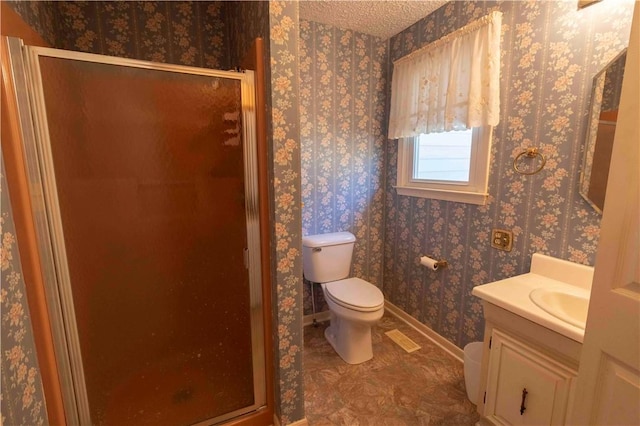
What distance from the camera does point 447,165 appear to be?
2.05m

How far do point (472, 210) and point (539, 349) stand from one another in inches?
35.7

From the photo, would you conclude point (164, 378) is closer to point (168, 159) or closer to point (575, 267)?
point (168, 159)

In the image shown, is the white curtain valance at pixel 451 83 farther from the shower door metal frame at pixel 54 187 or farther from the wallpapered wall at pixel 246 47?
the shower door metal frame at pixel 54 187

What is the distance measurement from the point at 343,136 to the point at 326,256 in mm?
968

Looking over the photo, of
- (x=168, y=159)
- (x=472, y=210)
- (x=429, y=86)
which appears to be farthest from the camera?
(x=429, y=86)

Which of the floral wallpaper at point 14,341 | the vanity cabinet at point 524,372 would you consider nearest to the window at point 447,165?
the vanity cabinet at point 524,372

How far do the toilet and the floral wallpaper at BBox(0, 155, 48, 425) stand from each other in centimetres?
146

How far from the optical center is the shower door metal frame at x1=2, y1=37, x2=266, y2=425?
949 millimetres

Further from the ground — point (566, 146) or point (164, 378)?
point (566, 146)

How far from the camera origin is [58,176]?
1.03m

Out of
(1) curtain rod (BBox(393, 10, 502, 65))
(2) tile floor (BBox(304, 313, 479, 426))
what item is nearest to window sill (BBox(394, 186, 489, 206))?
(1) curtain rod (BBox(393, 10, 502, 65))

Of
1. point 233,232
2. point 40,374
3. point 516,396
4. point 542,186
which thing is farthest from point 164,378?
point 542,186

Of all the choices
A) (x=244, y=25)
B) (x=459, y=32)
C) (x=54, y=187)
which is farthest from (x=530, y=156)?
(x=54, y=187)

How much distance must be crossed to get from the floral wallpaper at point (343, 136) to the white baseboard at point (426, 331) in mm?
340
